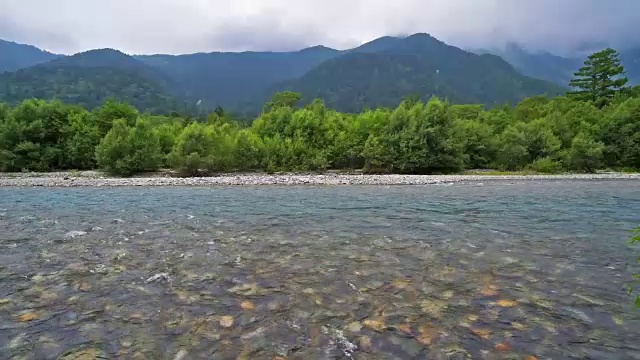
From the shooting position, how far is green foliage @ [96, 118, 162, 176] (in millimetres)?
47469

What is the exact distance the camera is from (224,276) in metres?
8.68

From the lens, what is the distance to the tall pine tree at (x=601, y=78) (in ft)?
276

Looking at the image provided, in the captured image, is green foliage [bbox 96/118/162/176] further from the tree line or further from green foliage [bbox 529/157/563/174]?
green foliage [bbox 529/157/563/174]

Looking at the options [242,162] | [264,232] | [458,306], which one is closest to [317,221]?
[264,232]

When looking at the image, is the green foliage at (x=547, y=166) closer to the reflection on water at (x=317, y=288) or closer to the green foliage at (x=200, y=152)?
the reflection on water at (x=317, y=288)

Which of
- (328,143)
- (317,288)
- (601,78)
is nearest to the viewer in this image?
(317,288)

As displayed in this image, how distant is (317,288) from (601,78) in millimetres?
102854

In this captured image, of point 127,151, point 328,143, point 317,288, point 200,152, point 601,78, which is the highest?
point 601,78

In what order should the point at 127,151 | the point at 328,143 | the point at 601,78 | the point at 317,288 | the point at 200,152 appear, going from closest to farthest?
the point at 317,288 → the point at 127,151 → the point at 200,152 → the point at 328,143 → the point at 601,78

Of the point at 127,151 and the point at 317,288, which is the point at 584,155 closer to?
the point at 317,288

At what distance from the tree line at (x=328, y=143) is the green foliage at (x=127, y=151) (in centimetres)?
12

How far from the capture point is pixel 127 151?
48094 millimetres

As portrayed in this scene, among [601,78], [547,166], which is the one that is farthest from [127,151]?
[601,78]

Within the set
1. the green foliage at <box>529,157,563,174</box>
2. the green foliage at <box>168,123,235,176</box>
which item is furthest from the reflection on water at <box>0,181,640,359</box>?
the green foliage at <box>529,157,563,174</box>
